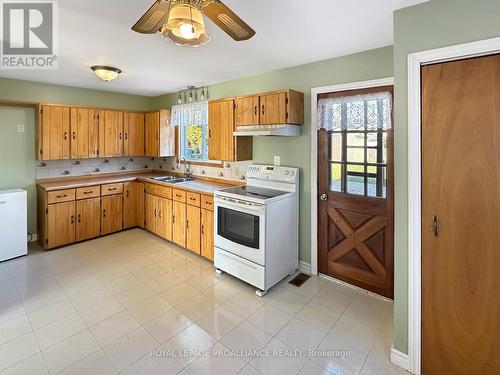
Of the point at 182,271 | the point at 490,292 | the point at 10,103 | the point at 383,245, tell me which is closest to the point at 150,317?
the point at 182,271

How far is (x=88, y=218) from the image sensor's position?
13.9 ft

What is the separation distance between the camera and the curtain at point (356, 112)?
2586 millimetres

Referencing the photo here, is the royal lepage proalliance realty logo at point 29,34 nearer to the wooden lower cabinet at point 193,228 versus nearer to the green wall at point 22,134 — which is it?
the green wall at point 22,134

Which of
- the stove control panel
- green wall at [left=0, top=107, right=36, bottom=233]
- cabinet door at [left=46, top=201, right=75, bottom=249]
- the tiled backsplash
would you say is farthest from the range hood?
green wall at [left=0, top=107, right=36, bottom=233]

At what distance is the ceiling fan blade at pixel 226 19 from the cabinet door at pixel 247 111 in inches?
58.9

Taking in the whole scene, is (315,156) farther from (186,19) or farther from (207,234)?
(186,19)

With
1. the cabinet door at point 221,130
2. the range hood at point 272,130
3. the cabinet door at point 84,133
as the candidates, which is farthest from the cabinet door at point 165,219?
the range hood at point 272,130

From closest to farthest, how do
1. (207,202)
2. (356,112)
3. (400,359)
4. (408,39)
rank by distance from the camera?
(408,39), (400,359), (356,112), (207,202)

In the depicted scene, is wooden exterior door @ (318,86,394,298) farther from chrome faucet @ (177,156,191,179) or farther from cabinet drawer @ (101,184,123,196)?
cabinet drawer @ (101,184,123,196)

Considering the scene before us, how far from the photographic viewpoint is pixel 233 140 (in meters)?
3.52

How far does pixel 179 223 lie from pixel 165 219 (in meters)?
0.40

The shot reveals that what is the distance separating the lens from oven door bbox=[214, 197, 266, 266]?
2781 millimetres

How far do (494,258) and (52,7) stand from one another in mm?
3305

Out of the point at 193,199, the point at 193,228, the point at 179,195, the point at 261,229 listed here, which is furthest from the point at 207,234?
the point at 261,229
